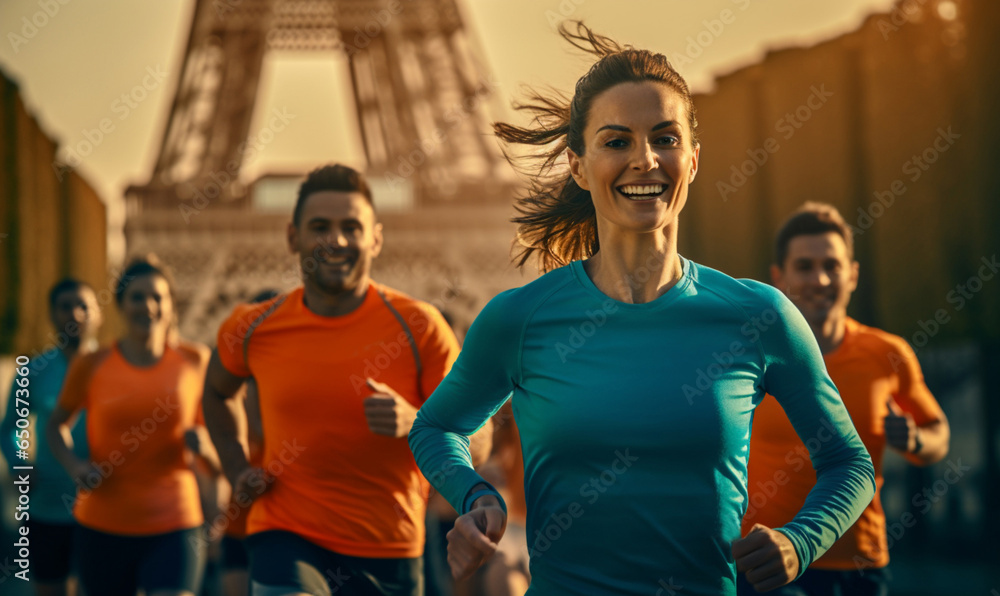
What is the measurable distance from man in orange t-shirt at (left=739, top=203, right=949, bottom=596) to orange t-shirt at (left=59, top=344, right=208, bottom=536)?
2.68 meters

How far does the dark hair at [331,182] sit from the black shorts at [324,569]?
1.19m

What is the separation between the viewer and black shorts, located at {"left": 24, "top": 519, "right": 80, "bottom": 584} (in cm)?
589

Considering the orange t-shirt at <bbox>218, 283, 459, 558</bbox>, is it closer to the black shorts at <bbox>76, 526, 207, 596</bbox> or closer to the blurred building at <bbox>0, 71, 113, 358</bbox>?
the black shorts at <bbox>76, 526, 207, 596</bbox>

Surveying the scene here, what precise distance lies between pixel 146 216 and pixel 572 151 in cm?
2195

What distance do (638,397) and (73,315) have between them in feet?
15.9

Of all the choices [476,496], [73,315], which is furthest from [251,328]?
[73,315]

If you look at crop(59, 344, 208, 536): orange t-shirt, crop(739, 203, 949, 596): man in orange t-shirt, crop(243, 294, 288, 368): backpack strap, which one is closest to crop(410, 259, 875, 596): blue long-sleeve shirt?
crop(739, 203, 949, 596): man in orange t-shirt

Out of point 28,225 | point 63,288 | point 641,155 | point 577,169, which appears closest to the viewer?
point 641,155

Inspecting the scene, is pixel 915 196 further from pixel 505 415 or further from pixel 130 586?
pixel 130 586

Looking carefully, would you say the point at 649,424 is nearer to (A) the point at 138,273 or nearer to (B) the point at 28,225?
(A) the point at 138,273

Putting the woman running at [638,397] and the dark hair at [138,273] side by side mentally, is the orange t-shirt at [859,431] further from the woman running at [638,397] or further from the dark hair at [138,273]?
the dark hair at [138,273]

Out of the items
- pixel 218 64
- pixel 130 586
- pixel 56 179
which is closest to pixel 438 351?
pixel 130 586

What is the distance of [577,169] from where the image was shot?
2426 millimetres

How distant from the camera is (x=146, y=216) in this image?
23047 mm
